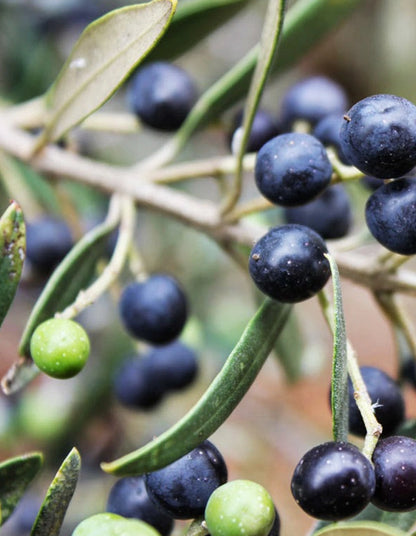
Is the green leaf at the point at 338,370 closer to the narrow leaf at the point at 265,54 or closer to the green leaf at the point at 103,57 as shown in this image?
the narrow leaf at the point at 265,54

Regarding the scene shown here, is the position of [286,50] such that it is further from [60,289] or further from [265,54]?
[60,289]

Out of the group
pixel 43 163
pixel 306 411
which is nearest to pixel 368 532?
pixel 43 163

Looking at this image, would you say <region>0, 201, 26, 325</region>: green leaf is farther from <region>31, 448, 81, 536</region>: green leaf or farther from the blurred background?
the blurred background

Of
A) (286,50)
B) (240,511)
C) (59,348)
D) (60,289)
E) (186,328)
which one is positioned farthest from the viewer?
(186,328)

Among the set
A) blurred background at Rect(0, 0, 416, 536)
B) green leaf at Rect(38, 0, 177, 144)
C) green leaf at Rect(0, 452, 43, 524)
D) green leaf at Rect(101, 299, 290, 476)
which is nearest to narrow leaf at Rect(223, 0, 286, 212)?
green leaf at Rect(38, 0, 177, 144)

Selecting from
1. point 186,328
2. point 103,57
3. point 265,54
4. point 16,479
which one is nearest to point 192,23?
point 103,57
